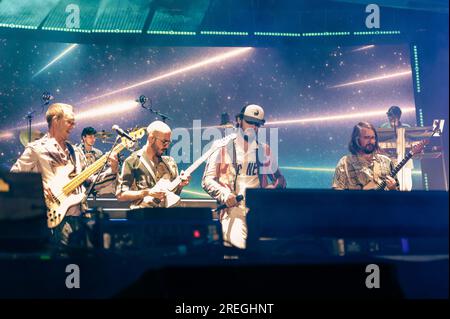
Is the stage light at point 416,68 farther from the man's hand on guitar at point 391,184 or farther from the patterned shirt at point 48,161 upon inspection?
the patterned shirt at point 48,161

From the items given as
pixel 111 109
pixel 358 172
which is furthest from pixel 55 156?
pixel 111 109

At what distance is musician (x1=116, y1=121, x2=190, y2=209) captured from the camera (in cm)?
506

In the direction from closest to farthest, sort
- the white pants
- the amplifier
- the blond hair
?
1. the amplifier
2. the blond hair
3. the white pants

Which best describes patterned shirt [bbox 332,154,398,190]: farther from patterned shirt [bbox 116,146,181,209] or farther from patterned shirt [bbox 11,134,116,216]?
patterned shirt [bbox 11,134,116,216]

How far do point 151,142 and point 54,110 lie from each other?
0.95m

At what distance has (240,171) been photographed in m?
5.64

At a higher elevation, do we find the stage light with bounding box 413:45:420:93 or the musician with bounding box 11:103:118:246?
the stage light with bounding box 413:45:420:93

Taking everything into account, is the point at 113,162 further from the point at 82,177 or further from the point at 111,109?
the point at 111,109

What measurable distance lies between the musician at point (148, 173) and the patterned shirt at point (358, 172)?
147 centimetres

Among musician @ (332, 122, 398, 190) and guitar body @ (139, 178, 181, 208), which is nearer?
guitar body @ (139, 178, 181, 208)

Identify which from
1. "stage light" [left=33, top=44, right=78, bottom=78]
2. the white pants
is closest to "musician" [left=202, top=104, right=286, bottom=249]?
the white pants

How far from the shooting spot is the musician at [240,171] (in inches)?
212

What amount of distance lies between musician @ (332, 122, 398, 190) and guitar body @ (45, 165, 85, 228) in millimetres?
2409

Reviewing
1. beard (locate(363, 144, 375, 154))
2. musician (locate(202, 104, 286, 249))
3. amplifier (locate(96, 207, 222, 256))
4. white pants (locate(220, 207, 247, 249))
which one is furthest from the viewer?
beard (locate(363, 144, 375, 154))
